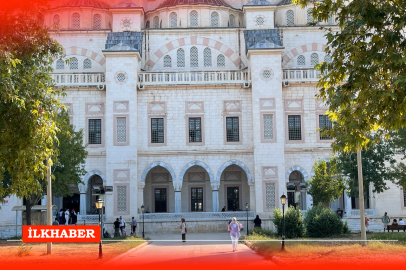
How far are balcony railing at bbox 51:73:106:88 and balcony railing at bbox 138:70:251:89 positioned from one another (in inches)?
108

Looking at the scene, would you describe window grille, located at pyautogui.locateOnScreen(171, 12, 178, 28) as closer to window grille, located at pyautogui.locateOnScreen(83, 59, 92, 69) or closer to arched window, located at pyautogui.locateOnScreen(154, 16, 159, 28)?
arched window, located at pyautogui.locateOnScreen(154, 16, 159, 28)

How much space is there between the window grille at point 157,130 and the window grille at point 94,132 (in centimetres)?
372

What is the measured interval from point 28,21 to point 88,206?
85.6 ft

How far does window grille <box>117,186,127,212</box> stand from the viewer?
116 ft

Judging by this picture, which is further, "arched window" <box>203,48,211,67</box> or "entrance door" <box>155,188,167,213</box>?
"arched window" <box>203,48,211,67</box>

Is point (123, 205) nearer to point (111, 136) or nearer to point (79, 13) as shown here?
point (111, 136)

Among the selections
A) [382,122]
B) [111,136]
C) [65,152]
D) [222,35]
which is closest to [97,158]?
[111,136]

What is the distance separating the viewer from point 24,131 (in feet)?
45.8

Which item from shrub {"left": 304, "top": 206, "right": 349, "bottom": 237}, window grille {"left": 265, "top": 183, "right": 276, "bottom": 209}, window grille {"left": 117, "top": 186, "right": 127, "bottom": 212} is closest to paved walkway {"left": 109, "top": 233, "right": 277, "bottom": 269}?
shrub {"left": 304, "top": 206, "right": 349, "bottom": 237}

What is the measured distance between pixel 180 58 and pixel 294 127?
33.1 ft

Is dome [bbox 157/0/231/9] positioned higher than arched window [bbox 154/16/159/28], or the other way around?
dome [bbox 157/0/231/9]


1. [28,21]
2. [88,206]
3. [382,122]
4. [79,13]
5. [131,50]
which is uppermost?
[79,13]

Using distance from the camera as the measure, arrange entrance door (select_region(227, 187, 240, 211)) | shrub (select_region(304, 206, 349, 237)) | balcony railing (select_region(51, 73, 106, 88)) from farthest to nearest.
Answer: entrance door (select_region(227, 187, 240, 211)) < balcony railing (select_region(51, 73, 106, 88)) < shrub (select_region(304, 206, 349, 237))

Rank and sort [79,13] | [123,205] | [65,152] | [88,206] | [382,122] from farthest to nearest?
[79,13] → [88,206] → [123,205] → [65,152] → [382,122]
